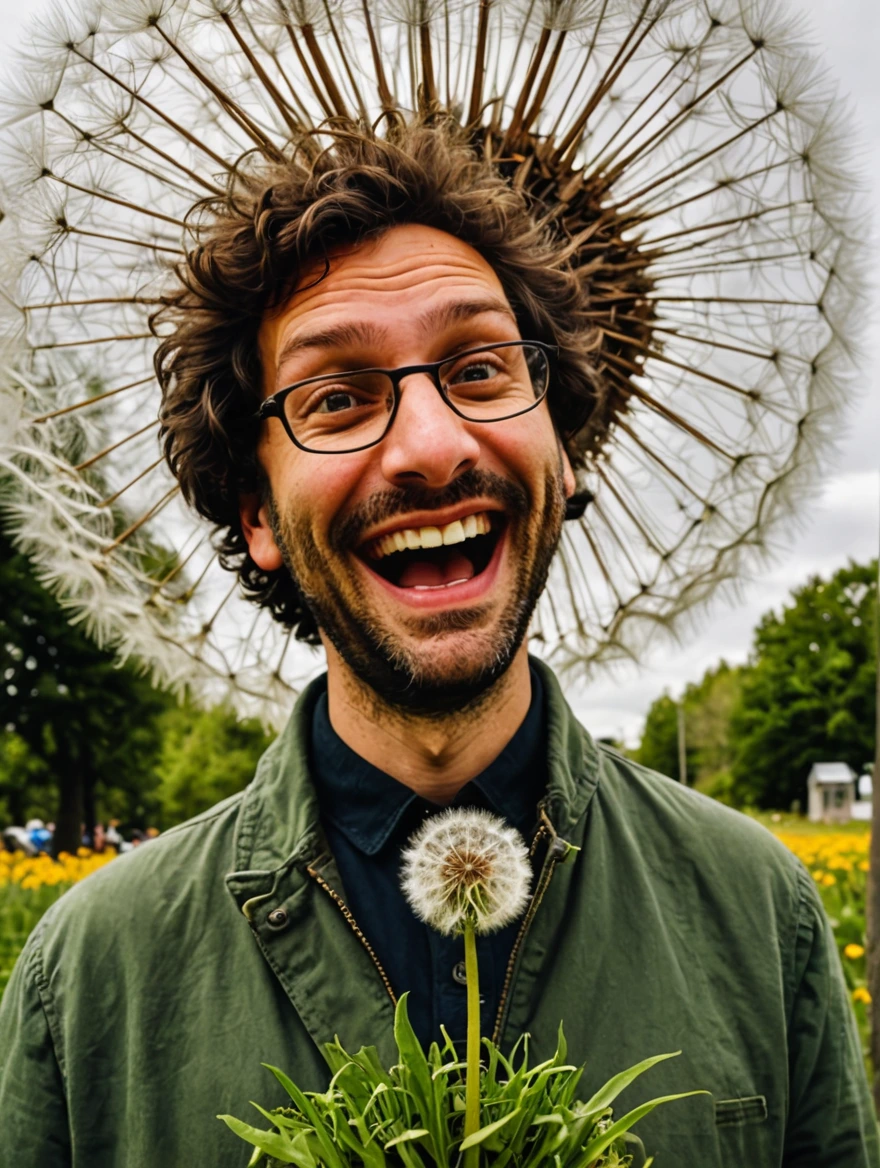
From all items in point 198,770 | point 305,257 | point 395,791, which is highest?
point 198,770

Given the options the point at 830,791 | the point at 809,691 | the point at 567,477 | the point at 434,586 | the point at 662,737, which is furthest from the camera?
the point at 662,737

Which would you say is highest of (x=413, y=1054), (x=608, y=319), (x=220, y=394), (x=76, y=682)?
(x=76, y=682)

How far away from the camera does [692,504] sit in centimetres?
301

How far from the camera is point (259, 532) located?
2676mm

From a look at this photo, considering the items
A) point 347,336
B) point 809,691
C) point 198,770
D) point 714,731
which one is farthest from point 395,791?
point 714,731

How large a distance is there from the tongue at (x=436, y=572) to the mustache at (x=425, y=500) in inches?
4.8

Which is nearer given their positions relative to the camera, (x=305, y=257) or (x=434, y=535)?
(x=434, y=535)

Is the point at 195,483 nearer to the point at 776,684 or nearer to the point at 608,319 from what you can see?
the point at 608,319

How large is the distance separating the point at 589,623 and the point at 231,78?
5.72 ft

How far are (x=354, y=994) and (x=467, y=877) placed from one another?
0.70 metres

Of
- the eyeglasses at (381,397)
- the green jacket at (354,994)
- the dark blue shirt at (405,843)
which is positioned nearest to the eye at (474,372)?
the eyeglasses at (381,397)

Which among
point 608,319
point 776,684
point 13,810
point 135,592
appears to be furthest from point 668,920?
point 776,684

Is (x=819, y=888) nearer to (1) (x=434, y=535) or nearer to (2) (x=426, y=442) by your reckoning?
(1) (x=434, y=535)

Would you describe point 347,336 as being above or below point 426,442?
above
